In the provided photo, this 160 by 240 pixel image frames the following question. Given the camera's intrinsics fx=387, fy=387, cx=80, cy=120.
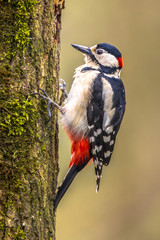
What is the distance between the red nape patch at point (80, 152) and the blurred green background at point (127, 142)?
8.83 feet

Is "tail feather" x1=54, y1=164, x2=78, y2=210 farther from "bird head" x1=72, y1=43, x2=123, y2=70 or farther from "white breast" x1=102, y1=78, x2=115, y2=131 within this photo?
"bird head" x1=72, y1=43, x2=123, y2=70

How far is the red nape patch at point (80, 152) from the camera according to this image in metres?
3.34

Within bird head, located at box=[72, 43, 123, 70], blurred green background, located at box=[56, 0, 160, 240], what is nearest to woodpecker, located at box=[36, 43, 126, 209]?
bird head, located at box=[72, 43, 123, 70]

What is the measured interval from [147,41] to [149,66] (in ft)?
1.45

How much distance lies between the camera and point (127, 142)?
6.37m

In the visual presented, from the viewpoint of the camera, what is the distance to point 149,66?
6.38 m

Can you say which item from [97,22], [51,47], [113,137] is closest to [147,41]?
[97,22]

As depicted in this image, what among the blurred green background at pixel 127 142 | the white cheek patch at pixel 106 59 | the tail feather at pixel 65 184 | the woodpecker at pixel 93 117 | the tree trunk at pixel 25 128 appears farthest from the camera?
the blurred green background at pixel 127 142

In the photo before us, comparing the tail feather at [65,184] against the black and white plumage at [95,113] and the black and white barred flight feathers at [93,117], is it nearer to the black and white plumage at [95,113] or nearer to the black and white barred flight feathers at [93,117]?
the black and white barred flight feathers at [93,117]

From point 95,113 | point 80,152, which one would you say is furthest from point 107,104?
point 80,152

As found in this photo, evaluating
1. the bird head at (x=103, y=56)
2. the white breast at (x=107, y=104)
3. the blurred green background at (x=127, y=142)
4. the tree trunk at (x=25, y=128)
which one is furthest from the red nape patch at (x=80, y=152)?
the blurred green background at (x=127, y=142)

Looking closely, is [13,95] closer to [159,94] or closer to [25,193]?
[25,193]

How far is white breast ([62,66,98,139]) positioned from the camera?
11.5 feet

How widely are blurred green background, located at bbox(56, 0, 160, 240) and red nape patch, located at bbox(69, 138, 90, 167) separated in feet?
8.83
